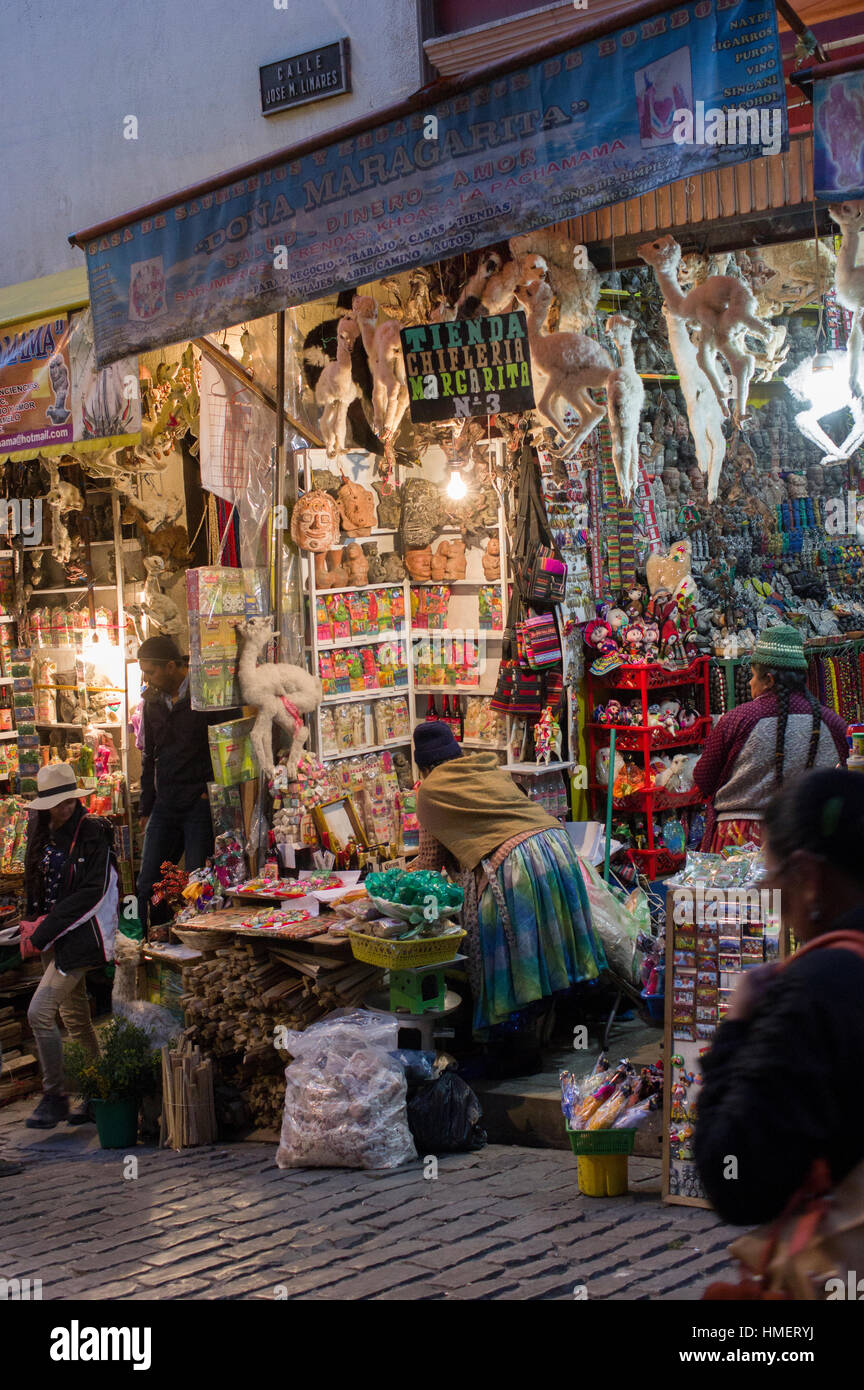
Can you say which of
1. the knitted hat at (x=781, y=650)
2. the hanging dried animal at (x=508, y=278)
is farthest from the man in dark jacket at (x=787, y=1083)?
the hanging dried animal at (x=508, y=278)

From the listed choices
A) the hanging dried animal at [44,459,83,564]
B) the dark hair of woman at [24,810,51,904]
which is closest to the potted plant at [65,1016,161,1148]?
the dark hair of woman at [24,810,51,904]

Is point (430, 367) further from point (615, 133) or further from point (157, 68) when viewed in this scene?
point (157, 68)

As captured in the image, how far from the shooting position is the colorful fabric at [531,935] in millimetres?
6988

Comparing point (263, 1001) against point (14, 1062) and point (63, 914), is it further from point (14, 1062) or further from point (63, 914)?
point (14, 1062)

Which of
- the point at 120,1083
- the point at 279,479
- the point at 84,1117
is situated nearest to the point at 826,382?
the point at 279,479

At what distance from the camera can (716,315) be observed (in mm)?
6184

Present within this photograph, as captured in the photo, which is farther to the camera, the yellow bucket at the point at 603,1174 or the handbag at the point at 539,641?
the handbag at the point at 539,641

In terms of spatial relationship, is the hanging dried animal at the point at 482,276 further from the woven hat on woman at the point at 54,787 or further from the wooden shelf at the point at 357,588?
the woven hat on woman at the point at 54,787

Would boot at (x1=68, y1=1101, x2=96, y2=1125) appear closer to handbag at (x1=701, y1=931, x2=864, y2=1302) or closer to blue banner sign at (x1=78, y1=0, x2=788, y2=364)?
blue banner sign at (x1=78, y1=0, x2=788, y2=364)

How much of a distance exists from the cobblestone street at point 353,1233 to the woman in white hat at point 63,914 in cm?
118

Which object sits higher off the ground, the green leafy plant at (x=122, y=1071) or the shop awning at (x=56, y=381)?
the shop awning at (x=56, y=381)

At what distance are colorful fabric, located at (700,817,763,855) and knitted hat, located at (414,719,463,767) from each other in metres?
1.35

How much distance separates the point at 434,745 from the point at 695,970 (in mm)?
2149

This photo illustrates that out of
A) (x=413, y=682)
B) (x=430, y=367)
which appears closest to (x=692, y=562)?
(x=413, y=682)
